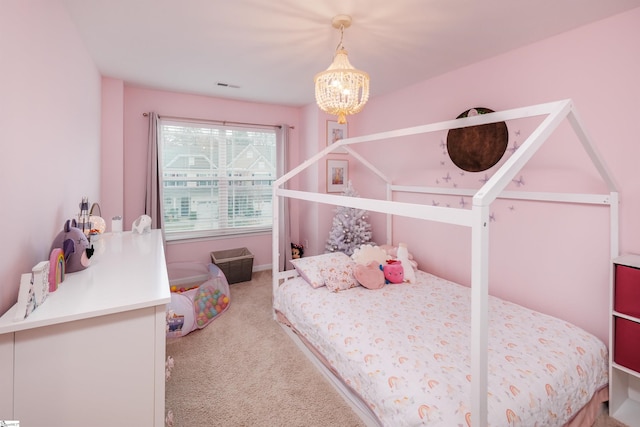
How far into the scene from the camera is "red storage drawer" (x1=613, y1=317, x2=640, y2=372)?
1651 mm

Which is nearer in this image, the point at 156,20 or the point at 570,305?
the point at 156,20

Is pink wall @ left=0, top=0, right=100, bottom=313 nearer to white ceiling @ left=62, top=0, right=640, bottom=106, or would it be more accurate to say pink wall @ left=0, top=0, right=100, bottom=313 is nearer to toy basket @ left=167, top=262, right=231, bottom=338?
white ceiling @ left=62, top=0, right=640, bottom=106

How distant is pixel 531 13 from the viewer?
186cm

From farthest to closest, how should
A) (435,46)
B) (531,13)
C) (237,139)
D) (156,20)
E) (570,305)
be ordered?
(237,139)
(435,46)
(570,305)
(156,20)
(531,13)

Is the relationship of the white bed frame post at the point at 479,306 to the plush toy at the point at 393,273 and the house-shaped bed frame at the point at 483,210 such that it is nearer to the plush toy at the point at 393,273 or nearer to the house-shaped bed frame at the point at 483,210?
the house-shaped bed frame at the point at 483,210

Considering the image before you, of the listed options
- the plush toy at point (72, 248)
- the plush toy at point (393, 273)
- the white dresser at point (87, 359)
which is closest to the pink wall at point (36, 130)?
the plush toy at point (72, 248)

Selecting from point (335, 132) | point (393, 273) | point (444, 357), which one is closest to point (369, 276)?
point (393, 273)

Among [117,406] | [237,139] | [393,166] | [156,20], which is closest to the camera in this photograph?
[117,406]

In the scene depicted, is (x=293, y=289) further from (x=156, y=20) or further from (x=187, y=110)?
(x=187, y=110)

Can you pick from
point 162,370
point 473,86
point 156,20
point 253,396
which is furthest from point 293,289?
point 473,86

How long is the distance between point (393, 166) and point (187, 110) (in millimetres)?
2640

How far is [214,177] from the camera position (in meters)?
4.09

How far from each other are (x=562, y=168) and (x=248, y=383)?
2.67 meters

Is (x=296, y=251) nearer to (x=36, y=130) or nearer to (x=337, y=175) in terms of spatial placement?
(x=337, y=175)
